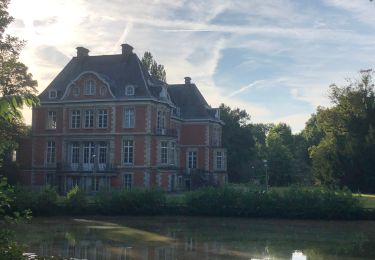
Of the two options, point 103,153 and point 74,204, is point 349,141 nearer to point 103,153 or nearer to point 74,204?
point 103,153

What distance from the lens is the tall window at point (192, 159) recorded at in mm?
53688

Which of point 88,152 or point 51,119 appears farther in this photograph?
point 51,119

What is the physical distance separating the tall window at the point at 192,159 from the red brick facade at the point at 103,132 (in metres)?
5.07

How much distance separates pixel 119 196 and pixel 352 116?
27.8 metres

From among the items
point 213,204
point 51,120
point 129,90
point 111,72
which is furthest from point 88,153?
point 213,204

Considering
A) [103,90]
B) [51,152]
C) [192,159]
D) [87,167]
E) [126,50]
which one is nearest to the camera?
[87,167]

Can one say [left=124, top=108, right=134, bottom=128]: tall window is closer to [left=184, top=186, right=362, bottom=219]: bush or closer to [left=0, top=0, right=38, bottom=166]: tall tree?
[left=0, top=0, right=38, bottom=166]: tall tree

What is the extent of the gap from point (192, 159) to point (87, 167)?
1352 cm

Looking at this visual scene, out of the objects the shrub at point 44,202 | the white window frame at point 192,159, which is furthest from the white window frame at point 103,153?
the shrub at point 44,202

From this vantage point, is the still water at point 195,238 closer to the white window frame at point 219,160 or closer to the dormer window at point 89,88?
the dormer window at point 89,88

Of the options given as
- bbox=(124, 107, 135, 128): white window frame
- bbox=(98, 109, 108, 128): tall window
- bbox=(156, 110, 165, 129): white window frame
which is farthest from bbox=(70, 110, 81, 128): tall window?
bbox=(156, 110, 165, 129): white window frame

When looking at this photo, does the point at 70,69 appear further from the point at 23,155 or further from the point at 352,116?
the point at 352,116

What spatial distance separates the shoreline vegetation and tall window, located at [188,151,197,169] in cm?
2228

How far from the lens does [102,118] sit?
44.7 metres
